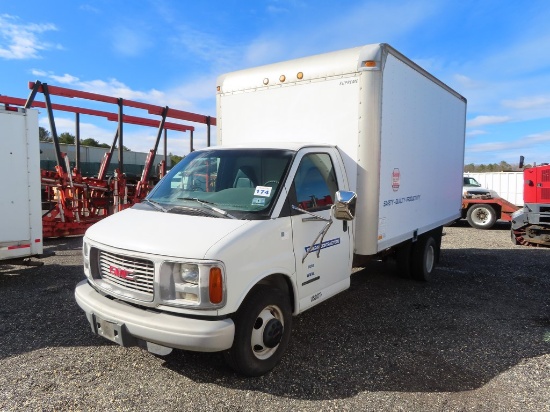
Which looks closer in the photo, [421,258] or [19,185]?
[19,185]

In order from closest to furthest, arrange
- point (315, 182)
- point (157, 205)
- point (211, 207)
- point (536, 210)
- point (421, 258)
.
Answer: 1. point (211, 207)
2. point (157, 205)
3. point (315, 182)
4. point (421, 258)
5. point (536, 210)

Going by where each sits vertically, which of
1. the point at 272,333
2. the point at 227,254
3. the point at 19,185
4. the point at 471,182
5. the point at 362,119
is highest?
the point at 362,119

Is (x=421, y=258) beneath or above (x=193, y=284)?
beneath

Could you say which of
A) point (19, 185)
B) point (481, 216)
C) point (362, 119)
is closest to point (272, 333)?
point (362, 119)

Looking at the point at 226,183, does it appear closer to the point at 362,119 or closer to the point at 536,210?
the point at 362,119

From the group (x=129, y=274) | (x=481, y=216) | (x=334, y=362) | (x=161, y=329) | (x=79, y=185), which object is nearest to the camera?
(x=161, y=329)

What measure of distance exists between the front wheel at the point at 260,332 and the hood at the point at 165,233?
61 centimetres

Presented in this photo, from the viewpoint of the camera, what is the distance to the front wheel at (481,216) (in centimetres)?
1441

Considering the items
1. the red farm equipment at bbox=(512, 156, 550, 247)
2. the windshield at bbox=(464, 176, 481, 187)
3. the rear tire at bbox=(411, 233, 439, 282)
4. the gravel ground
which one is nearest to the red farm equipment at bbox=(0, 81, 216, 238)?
the gravel ground

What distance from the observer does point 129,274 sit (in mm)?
3236

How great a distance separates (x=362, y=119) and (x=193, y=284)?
8.53 feet

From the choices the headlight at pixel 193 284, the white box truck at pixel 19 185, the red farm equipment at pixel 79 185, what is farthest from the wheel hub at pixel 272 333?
the red farm equipment at pixel 79 185

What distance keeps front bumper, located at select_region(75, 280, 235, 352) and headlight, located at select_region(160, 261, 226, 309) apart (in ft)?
0.44

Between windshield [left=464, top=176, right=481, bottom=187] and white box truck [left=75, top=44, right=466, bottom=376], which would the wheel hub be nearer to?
white box truck [left=75, top=44, right=466, bottom=376]
